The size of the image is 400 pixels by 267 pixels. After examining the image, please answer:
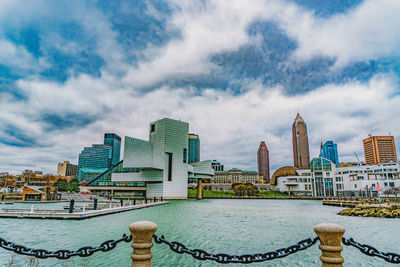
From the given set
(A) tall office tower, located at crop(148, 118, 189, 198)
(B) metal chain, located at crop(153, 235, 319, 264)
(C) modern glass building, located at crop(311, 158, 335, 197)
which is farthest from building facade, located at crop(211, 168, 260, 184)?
(B) metal chain, located at crop(153, 235, 319, 264)

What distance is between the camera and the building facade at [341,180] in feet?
216

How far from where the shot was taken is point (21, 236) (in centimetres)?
1212

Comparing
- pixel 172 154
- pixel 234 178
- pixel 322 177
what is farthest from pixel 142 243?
pixel 234 178

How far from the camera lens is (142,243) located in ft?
8.07

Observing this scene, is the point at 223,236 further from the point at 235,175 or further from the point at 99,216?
the point at 235,175

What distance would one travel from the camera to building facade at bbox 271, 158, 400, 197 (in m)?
65.8

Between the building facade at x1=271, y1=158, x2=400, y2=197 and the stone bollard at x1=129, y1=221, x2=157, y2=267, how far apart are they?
72.7 m

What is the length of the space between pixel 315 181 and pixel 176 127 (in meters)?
48.4

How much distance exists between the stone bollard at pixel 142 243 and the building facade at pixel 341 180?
7268 centimetres

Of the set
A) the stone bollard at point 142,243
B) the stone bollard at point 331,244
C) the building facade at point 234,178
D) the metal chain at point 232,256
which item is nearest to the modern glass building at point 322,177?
the metal chain at point 232,256

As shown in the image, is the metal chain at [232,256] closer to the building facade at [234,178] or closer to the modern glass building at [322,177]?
the modern glass building at [322,177]

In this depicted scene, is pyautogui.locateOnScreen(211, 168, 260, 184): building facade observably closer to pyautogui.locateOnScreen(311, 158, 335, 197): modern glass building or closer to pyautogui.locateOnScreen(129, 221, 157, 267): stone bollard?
pyautogui.locateOnScreen(311, 158, 335, 197): modern glass building

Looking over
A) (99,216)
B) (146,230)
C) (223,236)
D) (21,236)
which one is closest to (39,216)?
(99,216)

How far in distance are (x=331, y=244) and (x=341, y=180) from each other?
271 ft
